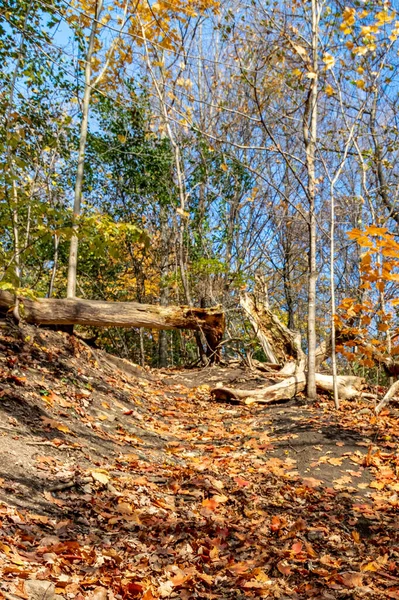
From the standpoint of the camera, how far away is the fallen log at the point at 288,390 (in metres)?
7.94

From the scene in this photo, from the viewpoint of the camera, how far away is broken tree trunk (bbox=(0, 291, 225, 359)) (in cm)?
743

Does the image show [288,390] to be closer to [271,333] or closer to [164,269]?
[271,333]

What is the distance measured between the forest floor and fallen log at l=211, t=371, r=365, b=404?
505mm

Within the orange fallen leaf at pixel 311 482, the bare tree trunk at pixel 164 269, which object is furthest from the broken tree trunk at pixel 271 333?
the orange fallen leaf at pixel 311 482

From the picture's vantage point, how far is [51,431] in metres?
4.71

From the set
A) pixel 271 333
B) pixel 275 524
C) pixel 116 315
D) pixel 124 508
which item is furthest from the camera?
pixel 271 333

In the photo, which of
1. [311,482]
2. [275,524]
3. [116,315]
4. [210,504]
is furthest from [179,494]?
[116,315]

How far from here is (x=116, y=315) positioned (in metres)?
8.36

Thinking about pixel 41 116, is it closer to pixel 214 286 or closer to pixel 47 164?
pixel 47 164

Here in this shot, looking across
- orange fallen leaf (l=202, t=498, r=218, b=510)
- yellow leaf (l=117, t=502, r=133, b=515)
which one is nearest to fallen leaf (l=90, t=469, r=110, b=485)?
yellow leaf (l=117, t=502, r=133, b=515)

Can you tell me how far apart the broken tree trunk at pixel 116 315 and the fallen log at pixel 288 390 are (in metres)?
1.69

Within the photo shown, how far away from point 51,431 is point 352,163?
553 inches

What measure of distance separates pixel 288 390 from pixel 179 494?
418 cm

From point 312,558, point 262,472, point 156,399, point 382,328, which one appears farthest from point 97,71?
point 312,558
